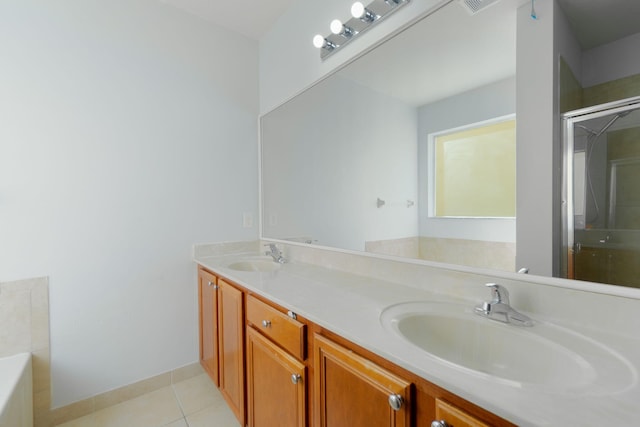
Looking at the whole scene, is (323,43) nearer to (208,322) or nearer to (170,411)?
(208,322)

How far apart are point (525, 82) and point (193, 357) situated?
2.38 meters

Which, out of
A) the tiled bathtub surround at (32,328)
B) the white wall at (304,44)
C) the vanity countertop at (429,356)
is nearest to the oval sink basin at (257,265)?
the vanity countertop at (429,356)

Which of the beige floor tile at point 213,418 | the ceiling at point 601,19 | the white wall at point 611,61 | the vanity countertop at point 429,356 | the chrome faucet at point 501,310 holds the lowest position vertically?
the beige floor tile at point 213,418

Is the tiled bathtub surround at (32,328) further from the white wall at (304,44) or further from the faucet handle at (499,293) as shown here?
the faucet handle at (499,293)

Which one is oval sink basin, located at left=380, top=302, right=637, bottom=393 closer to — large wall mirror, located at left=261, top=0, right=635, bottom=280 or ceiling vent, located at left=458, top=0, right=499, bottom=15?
large wall mirror, located at left=261, top=0, right=635, bottom=280

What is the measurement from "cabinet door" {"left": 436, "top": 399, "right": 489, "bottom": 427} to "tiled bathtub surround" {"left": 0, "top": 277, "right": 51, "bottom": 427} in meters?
1.97

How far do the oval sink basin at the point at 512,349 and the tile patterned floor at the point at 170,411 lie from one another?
4.32 feet

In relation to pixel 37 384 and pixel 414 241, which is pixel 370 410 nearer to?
pixel 414 241

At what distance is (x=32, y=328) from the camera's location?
148 centimetres

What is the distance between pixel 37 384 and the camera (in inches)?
58.7

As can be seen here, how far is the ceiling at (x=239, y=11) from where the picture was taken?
1863mm

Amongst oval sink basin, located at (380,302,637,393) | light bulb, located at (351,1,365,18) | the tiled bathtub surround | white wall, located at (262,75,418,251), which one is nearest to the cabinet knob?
oval sink basin, located at (380,302,637,393)

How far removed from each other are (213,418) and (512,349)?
5.35 ft

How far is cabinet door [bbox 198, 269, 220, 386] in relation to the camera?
1.67 m
